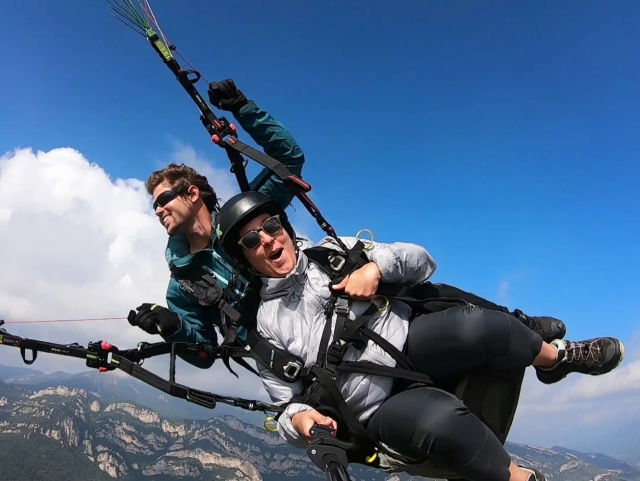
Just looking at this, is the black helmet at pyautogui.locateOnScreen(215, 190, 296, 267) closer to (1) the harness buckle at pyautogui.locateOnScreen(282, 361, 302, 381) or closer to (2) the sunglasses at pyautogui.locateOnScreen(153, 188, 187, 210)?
(1) the harness buckle at pyautogui.locateOnScreen(282, 361, 302, 381)

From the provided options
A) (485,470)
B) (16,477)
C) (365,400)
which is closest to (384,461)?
(365,400)

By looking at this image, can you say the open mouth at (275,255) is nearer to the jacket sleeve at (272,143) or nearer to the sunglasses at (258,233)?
the sunglasses at (258,233)

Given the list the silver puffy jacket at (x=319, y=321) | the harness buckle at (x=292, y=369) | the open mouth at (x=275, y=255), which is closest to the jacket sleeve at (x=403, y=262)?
the silver puffy jacket at (x=319, y=321)

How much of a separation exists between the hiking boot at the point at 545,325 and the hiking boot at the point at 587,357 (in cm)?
14

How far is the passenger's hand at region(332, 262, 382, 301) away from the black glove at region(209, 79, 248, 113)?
77.0 inches

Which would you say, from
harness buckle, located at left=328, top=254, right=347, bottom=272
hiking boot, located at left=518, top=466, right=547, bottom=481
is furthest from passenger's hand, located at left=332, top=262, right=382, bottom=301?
hiking boot, located at left=518, top=466, right=547, bottom=481

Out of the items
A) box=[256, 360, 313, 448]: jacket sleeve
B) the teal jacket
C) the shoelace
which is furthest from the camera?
the teal jacket

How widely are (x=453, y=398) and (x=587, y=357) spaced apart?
139cm

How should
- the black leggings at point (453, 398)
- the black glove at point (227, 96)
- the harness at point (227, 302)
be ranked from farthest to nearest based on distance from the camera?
the black glove at point (227, 96) → the harness at point (227, 302) → the black leggings at point (453, 398)

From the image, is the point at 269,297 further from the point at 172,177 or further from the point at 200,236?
the point at 172,177

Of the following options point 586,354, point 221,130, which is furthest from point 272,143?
point 586,354

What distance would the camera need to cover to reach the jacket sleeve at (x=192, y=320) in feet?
15.3

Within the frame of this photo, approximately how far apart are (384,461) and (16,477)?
24417cm

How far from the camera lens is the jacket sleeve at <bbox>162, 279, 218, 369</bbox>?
4.68 meters
